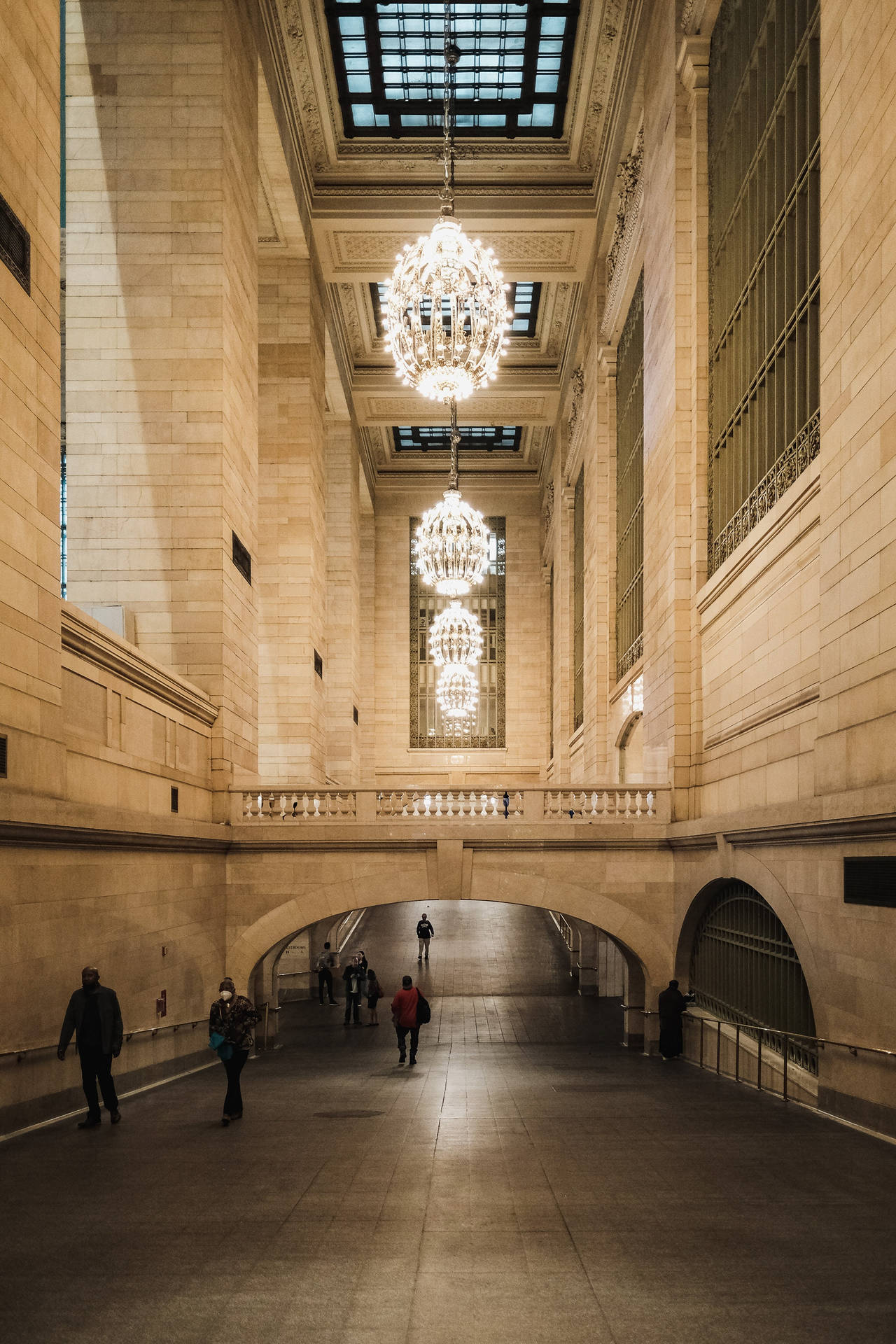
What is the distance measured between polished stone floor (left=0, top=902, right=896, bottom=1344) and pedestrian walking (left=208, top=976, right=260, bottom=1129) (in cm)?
28

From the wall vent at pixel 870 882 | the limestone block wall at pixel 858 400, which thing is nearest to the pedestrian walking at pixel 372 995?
the limestone block wall at pixel 858 400

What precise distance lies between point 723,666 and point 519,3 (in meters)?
12.2

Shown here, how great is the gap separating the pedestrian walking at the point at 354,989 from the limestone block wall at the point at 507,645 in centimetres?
2181

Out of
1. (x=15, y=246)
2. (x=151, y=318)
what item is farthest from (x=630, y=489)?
(x=15, y=246)

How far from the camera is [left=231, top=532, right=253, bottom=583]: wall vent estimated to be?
17094 mm

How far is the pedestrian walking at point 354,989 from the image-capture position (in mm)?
20375

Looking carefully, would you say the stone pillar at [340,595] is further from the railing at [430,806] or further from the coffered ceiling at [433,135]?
the railing at [430,806]

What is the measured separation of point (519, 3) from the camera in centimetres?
1956

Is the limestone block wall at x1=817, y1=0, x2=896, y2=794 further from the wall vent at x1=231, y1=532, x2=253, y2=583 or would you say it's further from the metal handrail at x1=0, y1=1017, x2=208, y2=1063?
the wall vent at x1=231, y1=532, x2=253, y2=583

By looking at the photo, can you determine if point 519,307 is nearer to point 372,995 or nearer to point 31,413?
point 372,995

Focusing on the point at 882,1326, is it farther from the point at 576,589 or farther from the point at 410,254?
the point at 576,589

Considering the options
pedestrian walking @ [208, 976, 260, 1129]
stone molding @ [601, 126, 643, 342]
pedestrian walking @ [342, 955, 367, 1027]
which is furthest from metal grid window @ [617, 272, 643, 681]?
pedestrian walking @ [208, 976, 260, 1129]

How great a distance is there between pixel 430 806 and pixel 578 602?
15.3 metres

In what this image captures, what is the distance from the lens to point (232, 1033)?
349 inches
